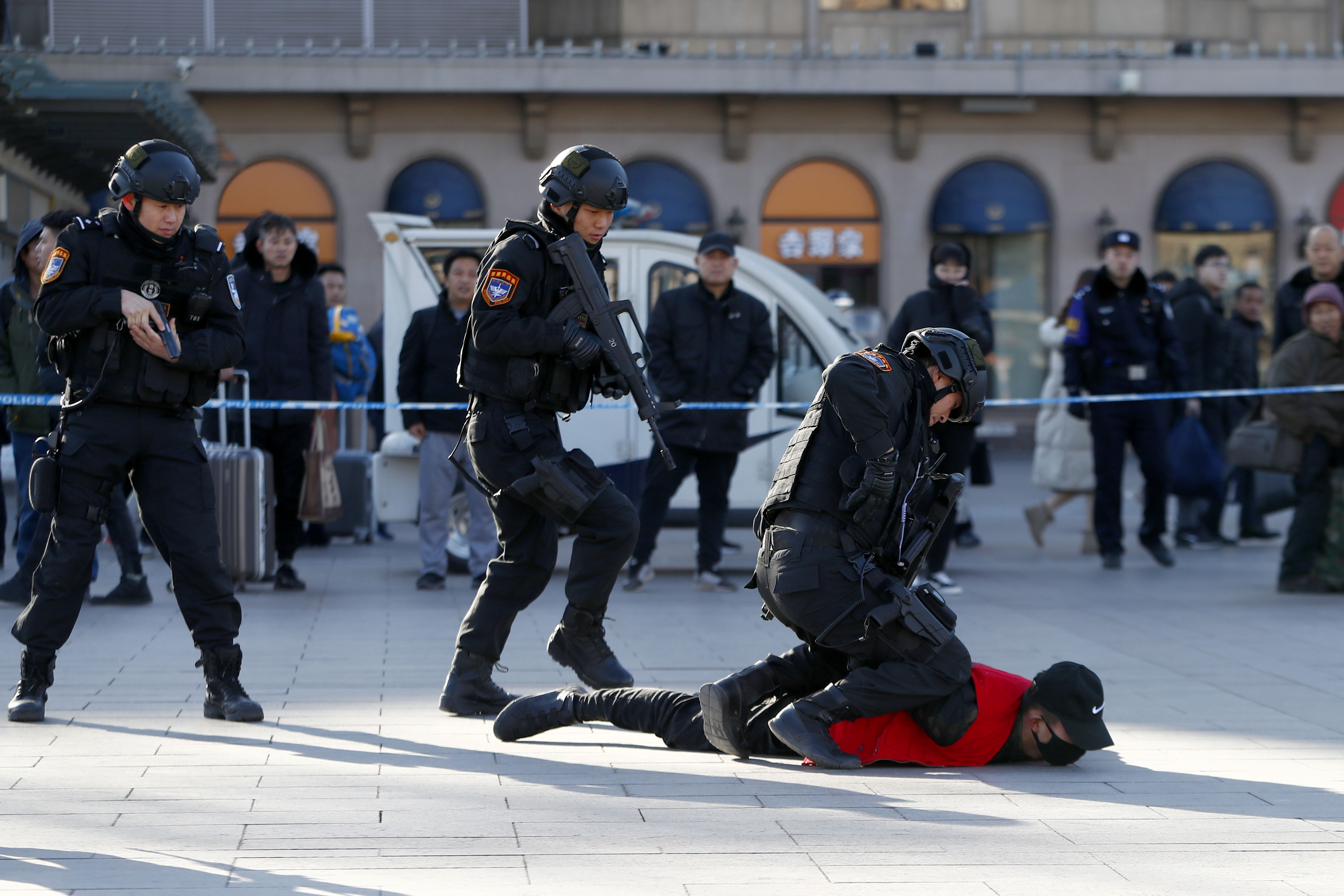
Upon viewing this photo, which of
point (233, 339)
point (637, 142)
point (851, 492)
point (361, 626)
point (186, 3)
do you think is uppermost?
point (186, 3)

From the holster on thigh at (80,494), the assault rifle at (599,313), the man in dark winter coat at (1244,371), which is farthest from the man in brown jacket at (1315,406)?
the holster on thigh at (80,494)

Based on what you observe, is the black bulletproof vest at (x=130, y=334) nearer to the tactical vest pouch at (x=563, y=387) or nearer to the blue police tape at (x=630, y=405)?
the tactical vest pouch at (x=563, y=387)

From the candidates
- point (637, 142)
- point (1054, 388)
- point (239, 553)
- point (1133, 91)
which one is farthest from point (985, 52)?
point (239, 553)

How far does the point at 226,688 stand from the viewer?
18.0ft

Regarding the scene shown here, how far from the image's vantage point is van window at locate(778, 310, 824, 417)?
10.1m

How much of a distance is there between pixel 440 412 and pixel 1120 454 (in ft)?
13.6

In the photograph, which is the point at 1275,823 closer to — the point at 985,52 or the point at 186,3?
the point at 985,52

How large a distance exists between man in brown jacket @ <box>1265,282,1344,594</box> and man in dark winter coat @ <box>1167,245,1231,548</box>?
7.43 ft

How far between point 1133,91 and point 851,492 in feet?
63.9

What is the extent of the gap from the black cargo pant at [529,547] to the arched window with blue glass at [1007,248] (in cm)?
1786

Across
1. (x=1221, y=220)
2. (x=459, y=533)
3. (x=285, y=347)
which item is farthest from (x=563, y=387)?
(x=1221, y=220)

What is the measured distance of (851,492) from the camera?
4.85 metres

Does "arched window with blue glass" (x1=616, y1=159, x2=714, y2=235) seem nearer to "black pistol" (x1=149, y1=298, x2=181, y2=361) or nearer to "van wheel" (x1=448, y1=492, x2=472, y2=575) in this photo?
"van wheel" (x1=448, y1=492, x2=472, y2=575)

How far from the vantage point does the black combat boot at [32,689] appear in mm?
5367
